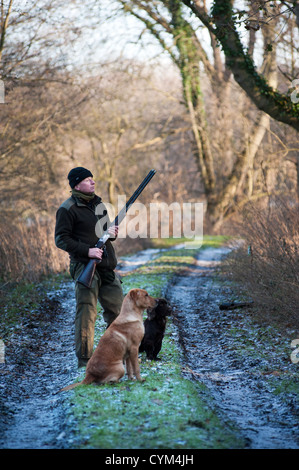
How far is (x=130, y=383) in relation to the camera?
636 centimetres

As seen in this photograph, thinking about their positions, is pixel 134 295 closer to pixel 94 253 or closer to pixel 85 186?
pixel 94 253

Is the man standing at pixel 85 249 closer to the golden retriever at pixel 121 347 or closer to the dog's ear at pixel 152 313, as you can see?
the dog's ear at pixel 152 313

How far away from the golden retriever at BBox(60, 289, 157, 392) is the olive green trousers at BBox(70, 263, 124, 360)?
1.97 feet

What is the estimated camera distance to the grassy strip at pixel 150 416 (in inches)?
189

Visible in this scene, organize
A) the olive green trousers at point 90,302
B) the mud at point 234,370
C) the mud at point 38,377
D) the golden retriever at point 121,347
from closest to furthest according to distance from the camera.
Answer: the mud at point 38,377 → the mud at point 234,370 → the golden retriever at point 121,347 → the olive green trousers at point 90,302

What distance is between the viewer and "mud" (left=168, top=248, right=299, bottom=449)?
5.59 m

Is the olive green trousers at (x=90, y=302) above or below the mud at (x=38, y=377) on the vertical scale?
above

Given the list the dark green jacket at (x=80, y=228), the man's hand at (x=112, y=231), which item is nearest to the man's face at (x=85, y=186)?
the dark green jacket at (x=80, y=228)

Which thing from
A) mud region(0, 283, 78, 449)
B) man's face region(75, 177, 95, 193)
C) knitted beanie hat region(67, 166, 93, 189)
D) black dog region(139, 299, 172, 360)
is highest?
knitted beanie hat region(67, 166, 93, 189)

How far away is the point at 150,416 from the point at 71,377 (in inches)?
83.8

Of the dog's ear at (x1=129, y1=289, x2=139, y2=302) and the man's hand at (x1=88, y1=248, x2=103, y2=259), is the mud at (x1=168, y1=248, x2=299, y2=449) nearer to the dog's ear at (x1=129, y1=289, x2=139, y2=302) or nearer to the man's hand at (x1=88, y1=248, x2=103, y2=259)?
the dog's ear at (x1=129, y1=289, x2=139, y2=302)

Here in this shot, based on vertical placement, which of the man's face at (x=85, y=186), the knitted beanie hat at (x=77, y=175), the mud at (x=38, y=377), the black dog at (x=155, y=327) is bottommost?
the mud at (x=38, y=377)

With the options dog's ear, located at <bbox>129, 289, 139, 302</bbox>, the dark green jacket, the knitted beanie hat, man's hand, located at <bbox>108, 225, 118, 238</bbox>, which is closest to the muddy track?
dog's ear, located at <bbox>129, 289, 139, 302</bbox>

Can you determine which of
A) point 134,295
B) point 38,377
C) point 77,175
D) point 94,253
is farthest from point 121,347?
point 77,175
